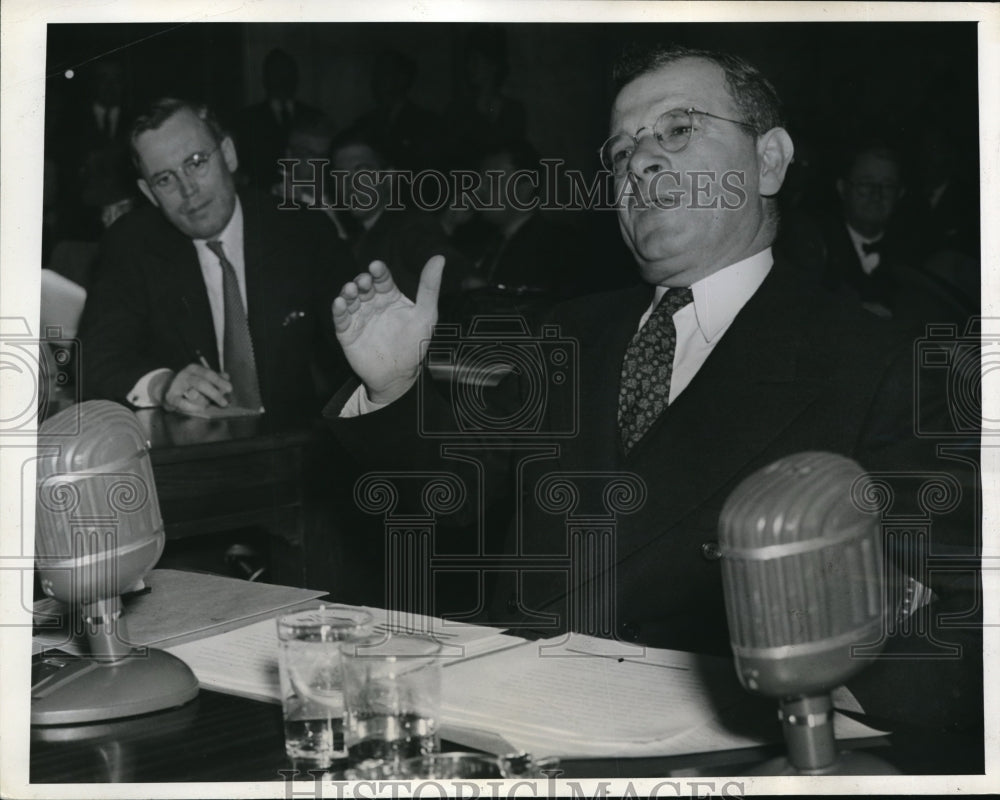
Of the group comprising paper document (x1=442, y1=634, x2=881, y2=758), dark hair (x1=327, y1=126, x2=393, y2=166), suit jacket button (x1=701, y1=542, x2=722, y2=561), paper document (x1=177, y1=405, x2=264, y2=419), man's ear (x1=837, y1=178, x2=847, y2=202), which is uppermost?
dark hair (x1=327, y1=126, x2=393, y2=166)

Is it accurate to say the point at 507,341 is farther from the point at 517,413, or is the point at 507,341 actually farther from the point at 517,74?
the point at 517,74

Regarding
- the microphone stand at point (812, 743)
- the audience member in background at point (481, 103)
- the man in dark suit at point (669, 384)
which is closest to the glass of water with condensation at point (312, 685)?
the microphone stand at point (812, 743)

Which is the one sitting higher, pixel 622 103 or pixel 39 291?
pixel 622 103

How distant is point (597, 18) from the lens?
6.20 ft

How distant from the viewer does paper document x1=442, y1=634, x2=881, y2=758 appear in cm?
133

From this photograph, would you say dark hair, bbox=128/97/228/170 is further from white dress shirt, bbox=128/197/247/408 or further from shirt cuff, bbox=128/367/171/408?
shirt cuff, bbox=128/367/171/408

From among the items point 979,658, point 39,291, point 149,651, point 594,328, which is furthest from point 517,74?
point 979,658

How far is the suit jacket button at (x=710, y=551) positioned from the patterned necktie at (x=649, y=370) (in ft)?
0.63

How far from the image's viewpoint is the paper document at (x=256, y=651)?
4.71ft

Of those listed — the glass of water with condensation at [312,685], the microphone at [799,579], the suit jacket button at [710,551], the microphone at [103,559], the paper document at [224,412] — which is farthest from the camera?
the paper document at [224,412]

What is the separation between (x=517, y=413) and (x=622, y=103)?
52 centimetres

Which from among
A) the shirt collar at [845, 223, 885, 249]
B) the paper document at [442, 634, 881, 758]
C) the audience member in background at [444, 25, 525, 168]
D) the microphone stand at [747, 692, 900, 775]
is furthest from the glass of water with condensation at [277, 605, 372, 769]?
the shirt collar at [845, 223, 885, 249]

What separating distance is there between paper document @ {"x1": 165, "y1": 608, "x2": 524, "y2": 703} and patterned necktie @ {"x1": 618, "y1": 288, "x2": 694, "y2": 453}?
39cm

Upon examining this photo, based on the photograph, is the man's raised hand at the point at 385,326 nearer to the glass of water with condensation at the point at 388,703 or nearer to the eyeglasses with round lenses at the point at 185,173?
the eyeglasses with round lenses at the point at 185,173
